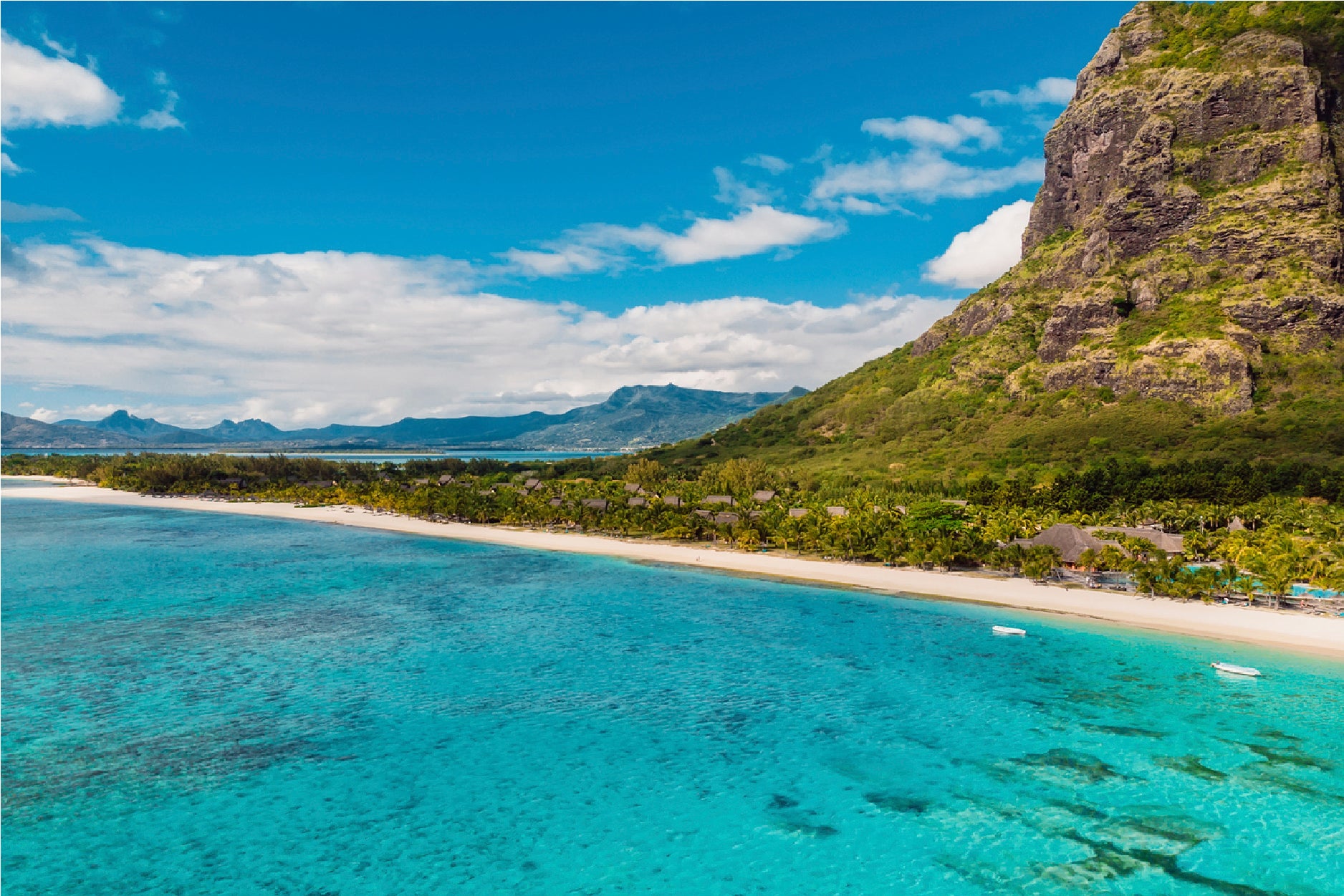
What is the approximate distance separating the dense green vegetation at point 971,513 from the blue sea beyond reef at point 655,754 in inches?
438

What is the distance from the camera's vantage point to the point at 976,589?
5325cm

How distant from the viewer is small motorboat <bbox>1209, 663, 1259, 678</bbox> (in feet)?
116

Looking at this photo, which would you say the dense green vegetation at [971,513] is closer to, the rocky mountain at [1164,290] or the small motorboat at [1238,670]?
the small motorboat at [1238,670]

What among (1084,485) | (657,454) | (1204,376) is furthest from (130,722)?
(657,454)

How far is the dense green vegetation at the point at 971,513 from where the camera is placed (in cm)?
5141

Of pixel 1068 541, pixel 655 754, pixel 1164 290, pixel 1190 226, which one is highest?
pixel 1190 226

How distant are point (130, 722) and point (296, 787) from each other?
36.5 feet

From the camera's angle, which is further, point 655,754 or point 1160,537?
point 1160,537

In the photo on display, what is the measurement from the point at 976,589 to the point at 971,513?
79.2 ft

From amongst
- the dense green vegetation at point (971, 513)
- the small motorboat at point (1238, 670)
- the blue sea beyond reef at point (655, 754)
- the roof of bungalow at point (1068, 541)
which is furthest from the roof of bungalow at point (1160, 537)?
the small motorboat at point (1238, 670)

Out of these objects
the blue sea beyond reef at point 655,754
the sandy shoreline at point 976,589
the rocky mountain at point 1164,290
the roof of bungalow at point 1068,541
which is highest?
the rocky mountain at point 1164,290

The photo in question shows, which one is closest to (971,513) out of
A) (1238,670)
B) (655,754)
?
(1238,670)

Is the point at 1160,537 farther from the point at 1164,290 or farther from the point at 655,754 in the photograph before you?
the point at 1164,290

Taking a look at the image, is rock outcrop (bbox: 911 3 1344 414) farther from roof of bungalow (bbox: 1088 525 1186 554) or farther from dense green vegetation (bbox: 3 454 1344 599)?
roof of bungalow (bbox: 1088 525 1186 554)
